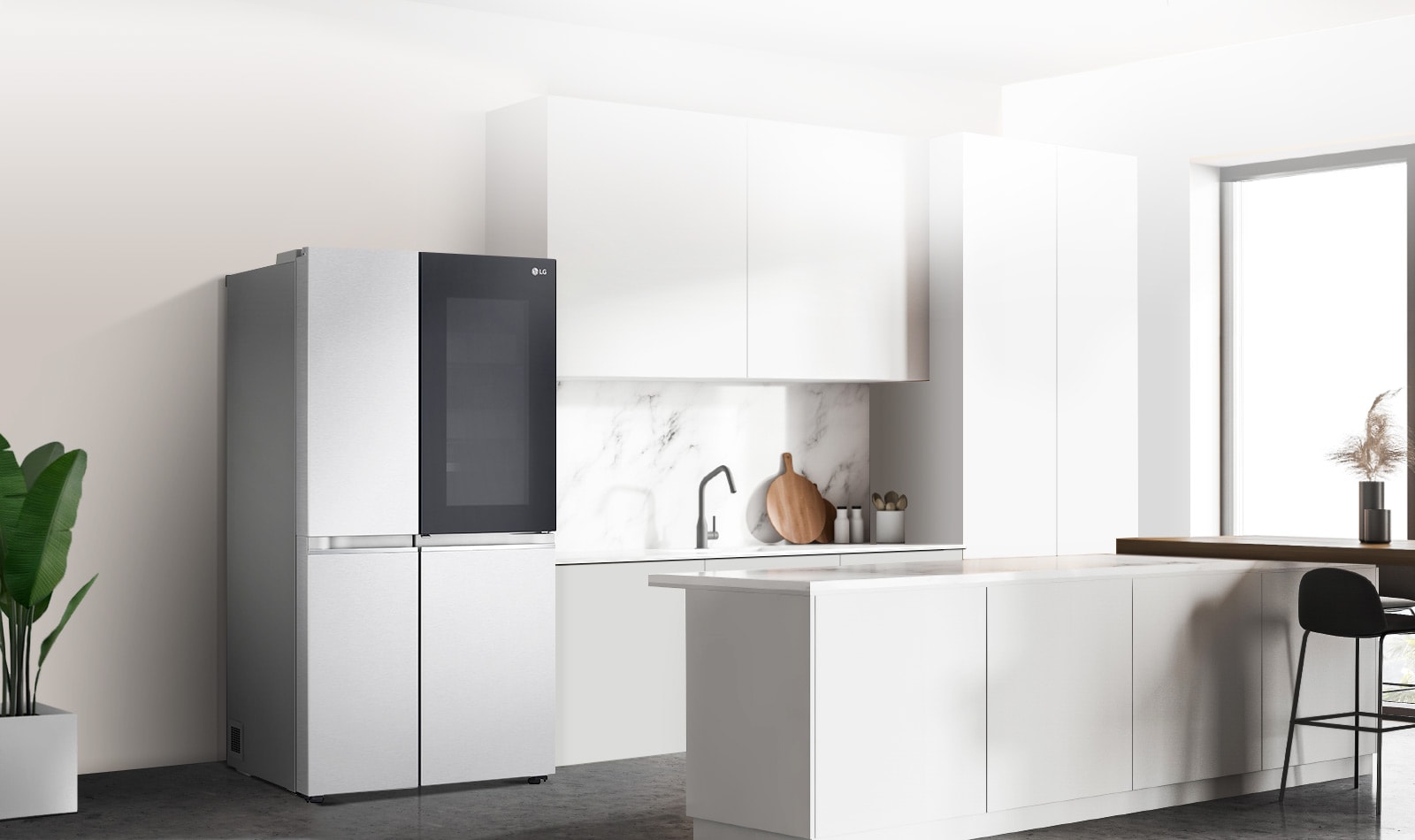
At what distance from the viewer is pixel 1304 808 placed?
16.2 ft

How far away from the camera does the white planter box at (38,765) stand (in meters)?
4.61

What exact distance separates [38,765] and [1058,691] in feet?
Result: 9.75

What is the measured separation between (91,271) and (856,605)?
285cm

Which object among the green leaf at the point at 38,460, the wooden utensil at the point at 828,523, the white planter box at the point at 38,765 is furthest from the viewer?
the wooden utensil at the point at 828,523

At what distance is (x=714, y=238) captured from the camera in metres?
5.98

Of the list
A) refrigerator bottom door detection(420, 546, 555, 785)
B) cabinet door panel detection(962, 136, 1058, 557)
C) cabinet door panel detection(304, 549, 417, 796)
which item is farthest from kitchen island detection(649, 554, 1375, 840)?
cabinet door panel detection(962, 136, 1058, 557)

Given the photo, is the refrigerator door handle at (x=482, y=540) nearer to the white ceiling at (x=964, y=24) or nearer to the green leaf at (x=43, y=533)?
the green leaf at (x=43, y=533)

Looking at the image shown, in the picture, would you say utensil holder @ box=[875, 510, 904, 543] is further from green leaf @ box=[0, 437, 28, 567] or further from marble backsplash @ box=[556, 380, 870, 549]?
green leaf @ box=[0, 437, 28, 567]

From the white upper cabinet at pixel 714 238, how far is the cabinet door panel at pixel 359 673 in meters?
1.10

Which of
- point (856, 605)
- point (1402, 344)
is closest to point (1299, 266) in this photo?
point (1402, 344)

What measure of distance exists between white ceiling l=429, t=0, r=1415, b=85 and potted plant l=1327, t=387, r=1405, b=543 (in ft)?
5.91

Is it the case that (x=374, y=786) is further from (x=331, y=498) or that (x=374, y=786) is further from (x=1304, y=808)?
(x=1304, y=808)

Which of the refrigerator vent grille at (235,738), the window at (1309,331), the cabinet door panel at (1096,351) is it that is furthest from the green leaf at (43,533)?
the window at (1309,331)

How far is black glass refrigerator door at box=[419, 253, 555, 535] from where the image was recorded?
16.9ft
